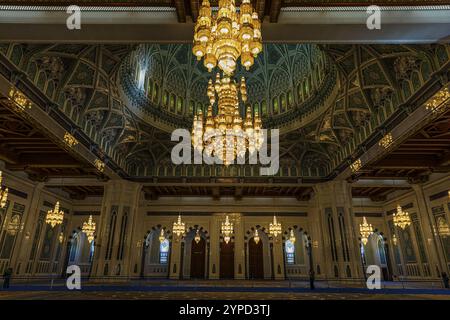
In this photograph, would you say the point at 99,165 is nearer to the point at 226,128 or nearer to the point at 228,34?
the point at 226,128

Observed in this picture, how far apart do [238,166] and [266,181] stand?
179cm

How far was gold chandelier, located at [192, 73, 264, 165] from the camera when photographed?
23.3 feet

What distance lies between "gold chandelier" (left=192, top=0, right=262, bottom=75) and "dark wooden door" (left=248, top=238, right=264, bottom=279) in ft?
50.4

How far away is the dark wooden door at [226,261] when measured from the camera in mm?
16984

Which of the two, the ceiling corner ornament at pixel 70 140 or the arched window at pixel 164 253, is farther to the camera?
the arched window at pixel 164 253

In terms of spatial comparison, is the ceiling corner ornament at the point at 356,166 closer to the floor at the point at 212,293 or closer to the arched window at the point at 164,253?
the floor at the point at 212,293

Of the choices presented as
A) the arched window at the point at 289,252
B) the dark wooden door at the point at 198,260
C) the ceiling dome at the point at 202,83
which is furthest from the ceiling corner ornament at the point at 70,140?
the arched window at the point at 289,252

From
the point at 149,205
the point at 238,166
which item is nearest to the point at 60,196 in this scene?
the point at 149,205

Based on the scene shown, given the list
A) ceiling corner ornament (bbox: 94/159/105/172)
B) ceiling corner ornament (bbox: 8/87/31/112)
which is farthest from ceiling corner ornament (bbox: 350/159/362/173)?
ceiling corner ornament (bbox: 8/87/31/112)

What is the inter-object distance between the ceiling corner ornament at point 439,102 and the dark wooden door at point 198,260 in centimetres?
1460

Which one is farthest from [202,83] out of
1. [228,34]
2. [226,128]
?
[228,34]

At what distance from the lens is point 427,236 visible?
1281cm

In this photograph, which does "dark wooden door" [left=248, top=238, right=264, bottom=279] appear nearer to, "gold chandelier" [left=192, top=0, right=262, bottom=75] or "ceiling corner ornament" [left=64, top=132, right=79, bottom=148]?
"ceiling corner ornament" [left=64, top=132, right=79, bottom=148]

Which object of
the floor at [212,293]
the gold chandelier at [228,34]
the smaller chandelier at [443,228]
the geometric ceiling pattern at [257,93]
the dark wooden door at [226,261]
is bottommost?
the floor at [212,293]
